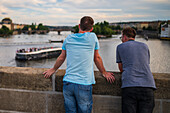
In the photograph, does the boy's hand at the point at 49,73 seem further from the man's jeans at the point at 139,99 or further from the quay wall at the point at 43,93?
the man's jeans at the point at 139,99

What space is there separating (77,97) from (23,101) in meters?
1.03

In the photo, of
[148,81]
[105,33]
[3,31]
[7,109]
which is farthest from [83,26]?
[3,31]

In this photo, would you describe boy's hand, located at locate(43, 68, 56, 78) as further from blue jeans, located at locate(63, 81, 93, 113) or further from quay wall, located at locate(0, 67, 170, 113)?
blue jeans, located at locate(63, 81, 93, 113)

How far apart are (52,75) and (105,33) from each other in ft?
408

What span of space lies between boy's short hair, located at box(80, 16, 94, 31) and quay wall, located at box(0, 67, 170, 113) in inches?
27.6

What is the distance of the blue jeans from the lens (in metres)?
2.13

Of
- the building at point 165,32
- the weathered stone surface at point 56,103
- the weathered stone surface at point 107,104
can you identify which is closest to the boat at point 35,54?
the weathered stone surface at point 56,103

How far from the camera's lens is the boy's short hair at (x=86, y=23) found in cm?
219

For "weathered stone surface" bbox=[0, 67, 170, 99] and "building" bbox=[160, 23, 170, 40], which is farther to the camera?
"building" bbox=[160, 23, 170, 40]

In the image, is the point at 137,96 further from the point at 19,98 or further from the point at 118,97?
the point at 19,98

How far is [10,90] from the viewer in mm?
2791

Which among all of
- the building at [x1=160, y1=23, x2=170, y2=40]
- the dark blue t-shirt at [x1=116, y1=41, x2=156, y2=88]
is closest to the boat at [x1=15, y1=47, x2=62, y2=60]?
the dark blue t-shirt at [x1=116, y1=41, x2=156, y2=88]

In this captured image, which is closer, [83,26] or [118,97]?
[83,26]

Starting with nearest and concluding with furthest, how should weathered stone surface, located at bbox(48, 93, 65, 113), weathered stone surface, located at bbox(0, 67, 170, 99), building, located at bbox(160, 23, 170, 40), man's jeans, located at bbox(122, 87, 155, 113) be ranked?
1. man's jeans, located at bbox(122, 87, 155, 113)
2. weathered stone surface, located at bbox(0, 67, 170, 99)
3. weathered stone surface, located at bbox(48, 93, 65, 113)
4. building, located at bbox(160, 23, 170, 40)
